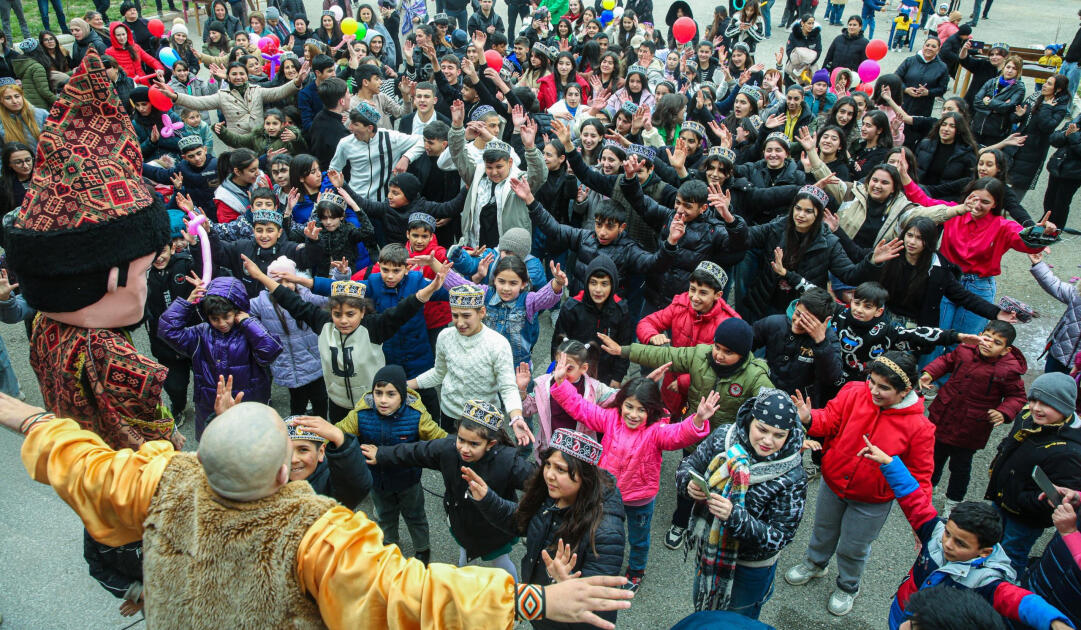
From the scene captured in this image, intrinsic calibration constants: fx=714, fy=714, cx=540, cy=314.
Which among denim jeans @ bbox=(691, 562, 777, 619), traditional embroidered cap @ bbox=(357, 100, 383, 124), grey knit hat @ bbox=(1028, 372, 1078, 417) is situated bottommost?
denim jeans @ bbox=(691, 562, 777, 619)

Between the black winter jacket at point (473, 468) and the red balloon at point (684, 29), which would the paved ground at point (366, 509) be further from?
the red balloon at point (684, 29)

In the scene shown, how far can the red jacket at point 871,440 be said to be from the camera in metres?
3.82

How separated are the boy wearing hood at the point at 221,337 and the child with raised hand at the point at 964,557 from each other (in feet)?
12.5

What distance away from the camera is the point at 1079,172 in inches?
323

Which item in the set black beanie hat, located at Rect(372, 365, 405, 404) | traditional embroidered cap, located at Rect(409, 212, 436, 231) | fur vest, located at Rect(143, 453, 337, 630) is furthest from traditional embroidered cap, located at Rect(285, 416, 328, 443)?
traditional embroidered cap, located at Rect(409, 212, 436, 231)

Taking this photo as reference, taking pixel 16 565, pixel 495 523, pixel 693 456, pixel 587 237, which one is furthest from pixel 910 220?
pixel 16 565

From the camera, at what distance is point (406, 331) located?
5266mm

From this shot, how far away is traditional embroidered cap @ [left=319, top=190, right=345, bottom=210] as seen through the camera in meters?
5.96

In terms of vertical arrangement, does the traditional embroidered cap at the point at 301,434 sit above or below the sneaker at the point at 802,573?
above

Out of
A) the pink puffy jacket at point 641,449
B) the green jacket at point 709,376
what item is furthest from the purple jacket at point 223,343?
the green jacket at point 709,376

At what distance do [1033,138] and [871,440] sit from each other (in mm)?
7030

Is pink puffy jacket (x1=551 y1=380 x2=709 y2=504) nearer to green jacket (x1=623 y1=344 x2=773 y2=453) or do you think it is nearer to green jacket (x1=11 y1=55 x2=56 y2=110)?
green jacket (x1=623 y1=344 x2=773 y2=453)

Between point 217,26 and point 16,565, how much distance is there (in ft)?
37.5

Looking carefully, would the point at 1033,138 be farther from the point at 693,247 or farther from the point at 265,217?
the point at 265,217
